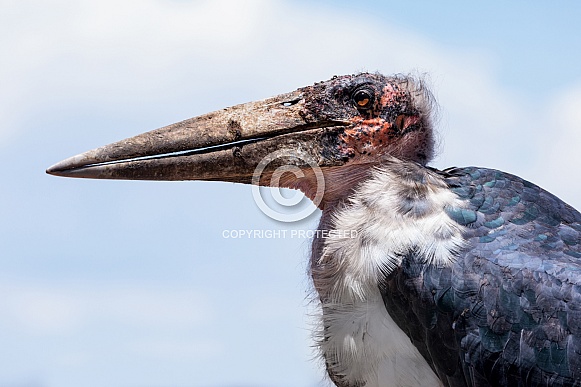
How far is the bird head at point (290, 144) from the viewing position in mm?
5609

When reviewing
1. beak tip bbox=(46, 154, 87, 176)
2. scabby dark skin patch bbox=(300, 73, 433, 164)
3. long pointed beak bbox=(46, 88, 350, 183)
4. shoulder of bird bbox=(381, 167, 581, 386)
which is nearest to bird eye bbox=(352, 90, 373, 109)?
scabby dark skin patch bbox=(300, 73, 433, 164)

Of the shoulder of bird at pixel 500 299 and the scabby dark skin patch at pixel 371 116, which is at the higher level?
the scabby dark skin patch at pixel 371 116

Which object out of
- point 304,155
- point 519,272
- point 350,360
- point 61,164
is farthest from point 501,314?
point 61,164

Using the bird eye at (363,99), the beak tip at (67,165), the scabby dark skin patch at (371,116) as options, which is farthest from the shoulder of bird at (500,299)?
the beak tip at (67,165)

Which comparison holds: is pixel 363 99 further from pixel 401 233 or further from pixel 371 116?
pixel 401 233

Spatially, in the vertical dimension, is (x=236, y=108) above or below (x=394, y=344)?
above

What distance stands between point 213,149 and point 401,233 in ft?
4.05

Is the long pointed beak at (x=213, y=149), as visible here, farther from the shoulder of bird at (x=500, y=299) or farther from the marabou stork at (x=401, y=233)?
the shoulder of bird at (x=500, y=299)

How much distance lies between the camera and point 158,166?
221 inches

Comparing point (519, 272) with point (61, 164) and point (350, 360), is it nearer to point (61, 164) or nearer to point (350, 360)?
point (350, 360)

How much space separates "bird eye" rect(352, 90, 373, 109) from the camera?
5.70 m

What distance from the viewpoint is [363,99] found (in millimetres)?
5711

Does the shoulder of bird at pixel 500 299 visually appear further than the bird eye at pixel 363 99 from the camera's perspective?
No

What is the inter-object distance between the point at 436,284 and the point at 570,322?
1.95 ft
